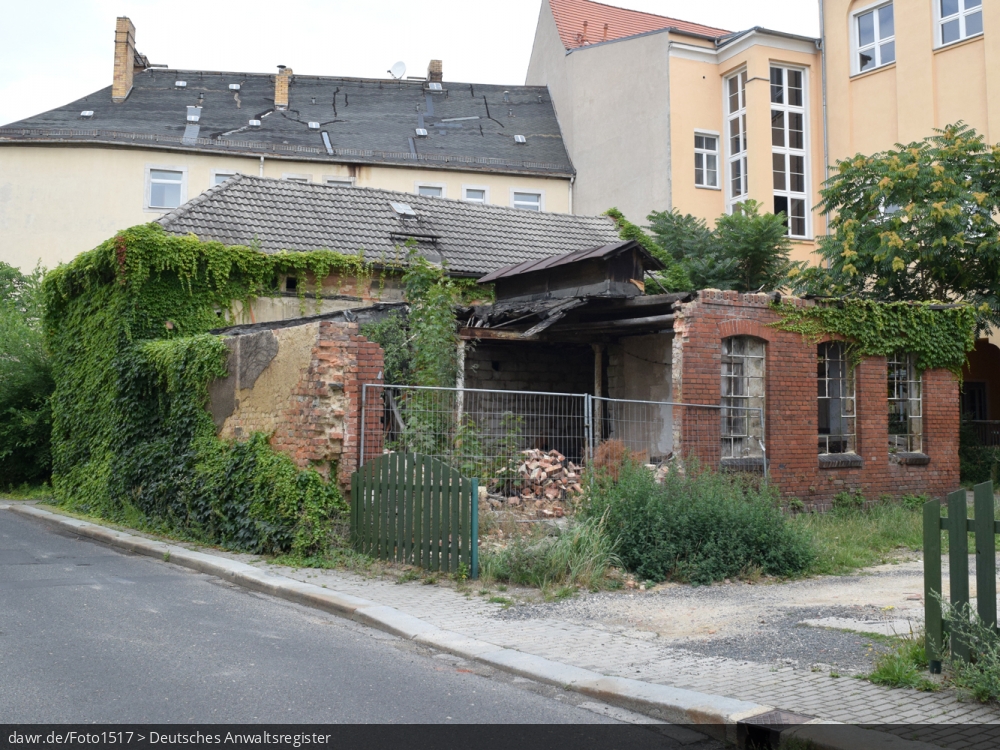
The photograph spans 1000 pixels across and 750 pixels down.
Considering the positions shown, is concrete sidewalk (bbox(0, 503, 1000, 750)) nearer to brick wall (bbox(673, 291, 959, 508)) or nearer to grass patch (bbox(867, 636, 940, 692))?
grass patch (bbox(867, 636, 940, 692))

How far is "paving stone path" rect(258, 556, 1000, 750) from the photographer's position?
15.5 feet

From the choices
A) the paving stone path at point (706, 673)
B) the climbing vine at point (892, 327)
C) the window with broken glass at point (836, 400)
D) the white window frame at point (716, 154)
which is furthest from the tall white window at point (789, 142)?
the paving stone path at point (706, 673)

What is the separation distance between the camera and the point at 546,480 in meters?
11.4

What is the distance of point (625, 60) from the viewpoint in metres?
32.5

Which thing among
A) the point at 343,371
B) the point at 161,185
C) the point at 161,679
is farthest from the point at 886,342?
the point at 161,185

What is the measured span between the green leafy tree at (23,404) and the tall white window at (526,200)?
16.8 metres

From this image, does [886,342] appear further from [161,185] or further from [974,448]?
[161,185]

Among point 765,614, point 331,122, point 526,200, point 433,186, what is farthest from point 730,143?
point 765,614

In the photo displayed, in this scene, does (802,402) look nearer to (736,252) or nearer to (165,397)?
(736,252)

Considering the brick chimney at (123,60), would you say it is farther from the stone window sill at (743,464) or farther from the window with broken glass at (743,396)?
the stone window sill at (743,464)

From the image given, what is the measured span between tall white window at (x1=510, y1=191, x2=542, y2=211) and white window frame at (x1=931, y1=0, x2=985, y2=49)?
13510 millimetres

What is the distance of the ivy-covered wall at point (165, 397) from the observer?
437 inches

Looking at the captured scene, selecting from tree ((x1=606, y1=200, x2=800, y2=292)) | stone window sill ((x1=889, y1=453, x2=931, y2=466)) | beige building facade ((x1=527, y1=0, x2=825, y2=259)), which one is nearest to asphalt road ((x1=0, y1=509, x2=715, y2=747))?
stone window sill ((x1=889, y1=453, x2=931, y2=466))

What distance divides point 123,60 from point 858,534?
3151 cm
